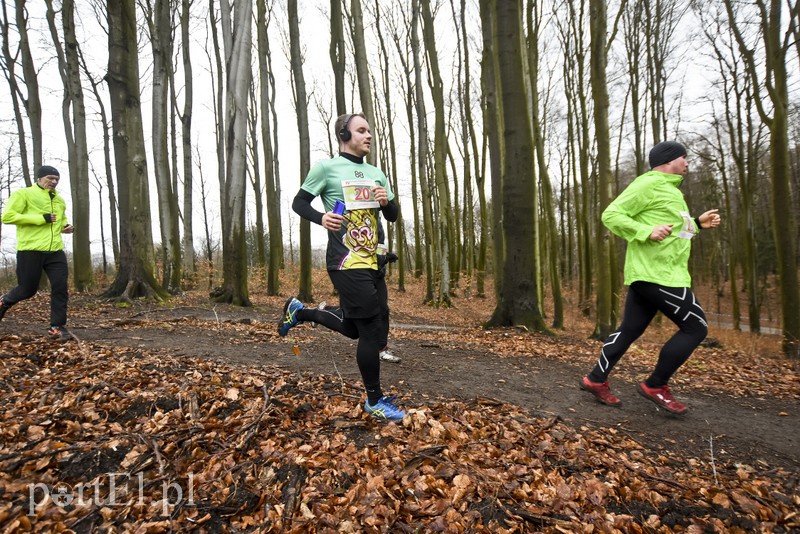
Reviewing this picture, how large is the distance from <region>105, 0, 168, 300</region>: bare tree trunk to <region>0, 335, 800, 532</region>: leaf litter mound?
20.2 ft

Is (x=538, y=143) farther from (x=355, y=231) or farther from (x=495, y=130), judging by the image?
(x=355, y=231)

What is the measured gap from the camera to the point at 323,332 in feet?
→ 22.8

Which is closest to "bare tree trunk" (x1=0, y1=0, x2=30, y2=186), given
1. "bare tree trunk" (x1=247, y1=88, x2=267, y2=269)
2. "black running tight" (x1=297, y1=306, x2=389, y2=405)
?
"bare tree trunk" (x1=247, y1=88, x2=267, y2=269)

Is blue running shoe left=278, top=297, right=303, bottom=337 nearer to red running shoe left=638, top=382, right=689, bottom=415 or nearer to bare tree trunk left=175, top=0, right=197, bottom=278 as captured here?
red running shoe left=638, top=382, right=689, bottom=415

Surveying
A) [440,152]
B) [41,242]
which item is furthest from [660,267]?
[440,152]

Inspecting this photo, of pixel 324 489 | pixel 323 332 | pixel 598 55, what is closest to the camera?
pixel 324 489

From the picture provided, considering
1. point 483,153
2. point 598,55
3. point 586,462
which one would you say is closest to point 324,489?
point 586,462

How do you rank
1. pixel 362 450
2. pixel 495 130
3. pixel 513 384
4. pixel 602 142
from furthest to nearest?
1. pixel 495 130
2. pixel 602 142
3. pixel 513 384
4. pixel 362 450

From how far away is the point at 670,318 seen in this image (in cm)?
347

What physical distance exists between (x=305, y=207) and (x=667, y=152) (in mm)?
2962

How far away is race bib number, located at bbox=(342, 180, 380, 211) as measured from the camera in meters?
2.92

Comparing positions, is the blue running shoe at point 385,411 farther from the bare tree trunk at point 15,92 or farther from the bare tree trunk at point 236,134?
the bare tree trunk at point 15,92

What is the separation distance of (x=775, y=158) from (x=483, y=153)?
12469 mm

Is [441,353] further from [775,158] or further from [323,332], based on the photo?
[775,158]
